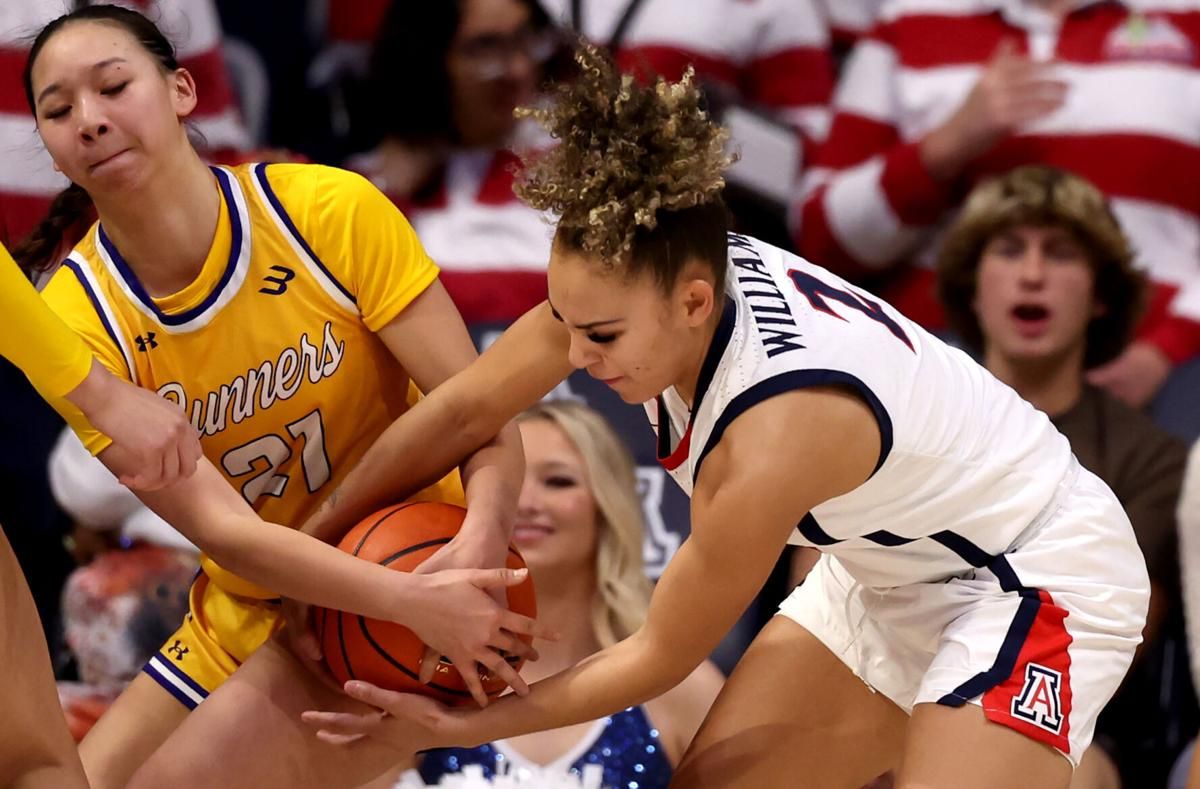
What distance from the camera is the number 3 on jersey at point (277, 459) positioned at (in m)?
3.50

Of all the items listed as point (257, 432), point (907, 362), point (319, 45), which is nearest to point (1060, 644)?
point (907, 362)

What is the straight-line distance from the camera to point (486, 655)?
3.22m

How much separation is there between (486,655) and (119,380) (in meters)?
0.79

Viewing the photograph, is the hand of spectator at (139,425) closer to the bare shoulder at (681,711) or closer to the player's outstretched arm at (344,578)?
the player's outstretched arm at (344,578)

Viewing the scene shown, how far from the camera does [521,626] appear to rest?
10.8 feet

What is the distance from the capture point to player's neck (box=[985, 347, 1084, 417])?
4.85 meters

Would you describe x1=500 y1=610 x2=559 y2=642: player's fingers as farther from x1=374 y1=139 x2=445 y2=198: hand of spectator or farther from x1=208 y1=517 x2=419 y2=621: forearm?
x1=374 y1=139 x2=445 y2=198: hand of spectator

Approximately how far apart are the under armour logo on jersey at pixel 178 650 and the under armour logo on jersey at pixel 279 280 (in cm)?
81

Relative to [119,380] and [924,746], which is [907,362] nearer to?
[924,746]

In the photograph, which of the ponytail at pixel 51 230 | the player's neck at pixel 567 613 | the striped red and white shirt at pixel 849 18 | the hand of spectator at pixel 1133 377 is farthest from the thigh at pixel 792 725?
the striped red and white shirt at pixel 849 18

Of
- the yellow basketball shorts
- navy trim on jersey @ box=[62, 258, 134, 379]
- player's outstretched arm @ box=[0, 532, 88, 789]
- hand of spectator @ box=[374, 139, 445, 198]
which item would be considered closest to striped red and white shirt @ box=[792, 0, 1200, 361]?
hand of spectator @ box=[374, 139, 445, 198]

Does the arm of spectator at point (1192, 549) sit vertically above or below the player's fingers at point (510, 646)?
below

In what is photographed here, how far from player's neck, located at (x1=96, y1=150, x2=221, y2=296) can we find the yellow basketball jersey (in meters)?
0.02

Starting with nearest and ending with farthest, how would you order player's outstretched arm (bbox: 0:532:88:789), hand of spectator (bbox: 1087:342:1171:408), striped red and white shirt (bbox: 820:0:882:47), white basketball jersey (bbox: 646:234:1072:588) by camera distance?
player's outstretched arm (bbox: 0:532:88:789), white basketball jersey (bbox: 646:234:1072:588), hand of spectator (bbox: 1087:342:1171:408), striped red and white shirt (bbox: 820:0:882:47)
